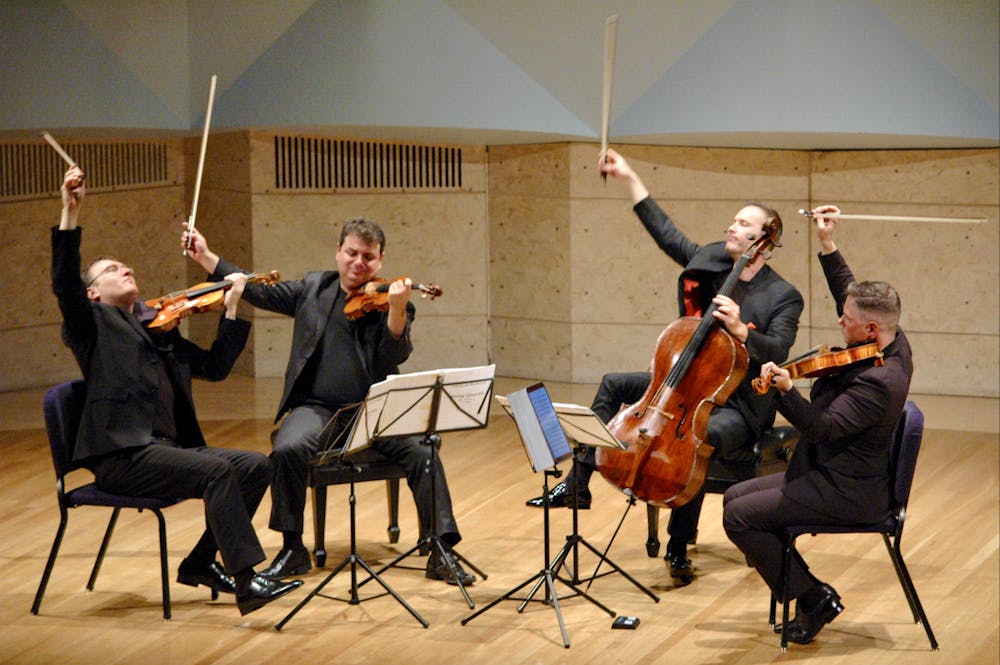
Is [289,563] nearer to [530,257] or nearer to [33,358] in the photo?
[530,257]

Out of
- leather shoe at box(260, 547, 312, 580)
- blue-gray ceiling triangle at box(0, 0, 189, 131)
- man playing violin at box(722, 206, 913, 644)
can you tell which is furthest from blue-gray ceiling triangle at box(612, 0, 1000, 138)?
leather shoe at box(260, 547, 312, 580)

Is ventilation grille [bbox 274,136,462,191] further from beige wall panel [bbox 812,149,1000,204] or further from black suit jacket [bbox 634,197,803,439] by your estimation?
black suit jacket [bbox 634,197,803,439]

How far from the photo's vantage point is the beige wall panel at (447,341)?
813 centimetres

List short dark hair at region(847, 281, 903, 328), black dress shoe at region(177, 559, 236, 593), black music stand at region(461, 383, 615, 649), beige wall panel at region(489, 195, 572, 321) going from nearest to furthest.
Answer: short dark hair at region(847, 281, 903, 328) < black music stand at region(461, 383, 615, 649) < black dress shoe at region(177, 559, 236, 593) < beige wall panel at region(489, 195, 572, 321)

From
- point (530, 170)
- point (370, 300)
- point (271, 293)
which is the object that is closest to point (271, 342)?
point (530, 170)

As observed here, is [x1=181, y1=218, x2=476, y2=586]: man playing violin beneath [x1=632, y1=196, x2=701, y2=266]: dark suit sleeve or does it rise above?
beneath

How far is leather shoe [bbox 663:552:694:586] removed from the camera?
16.1 feet

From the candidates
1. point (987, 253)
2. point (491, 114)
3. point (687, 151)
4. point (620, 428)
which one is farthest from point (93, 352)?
point (987, 253)

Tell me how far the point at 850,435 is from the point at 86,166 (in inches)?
205

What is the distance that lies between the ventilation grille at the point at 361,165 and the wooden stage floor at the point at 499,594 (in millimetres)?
2352

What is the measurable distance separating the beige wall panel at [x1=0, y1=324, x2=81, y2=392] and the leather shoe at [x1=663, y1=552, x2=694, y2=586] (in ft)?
14.1

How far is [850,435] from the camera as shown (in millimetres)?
4176

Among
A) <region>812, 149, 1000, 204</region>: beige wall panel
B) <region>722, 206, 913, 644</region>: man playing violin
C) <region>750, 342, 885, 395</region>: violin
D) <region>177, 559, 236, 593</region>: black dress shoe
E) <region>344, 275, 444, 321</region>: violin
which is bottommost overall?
<region>177, 559, 236, 593</region>: black dress shoe

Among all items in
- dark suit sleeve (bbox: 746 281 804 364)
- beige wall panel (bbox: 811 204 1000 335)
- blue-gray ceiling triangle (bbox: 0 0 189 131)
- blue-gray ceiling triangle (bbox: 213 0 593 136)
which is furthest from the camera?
beige wall panel (bbox: 811 204 1000 335)
